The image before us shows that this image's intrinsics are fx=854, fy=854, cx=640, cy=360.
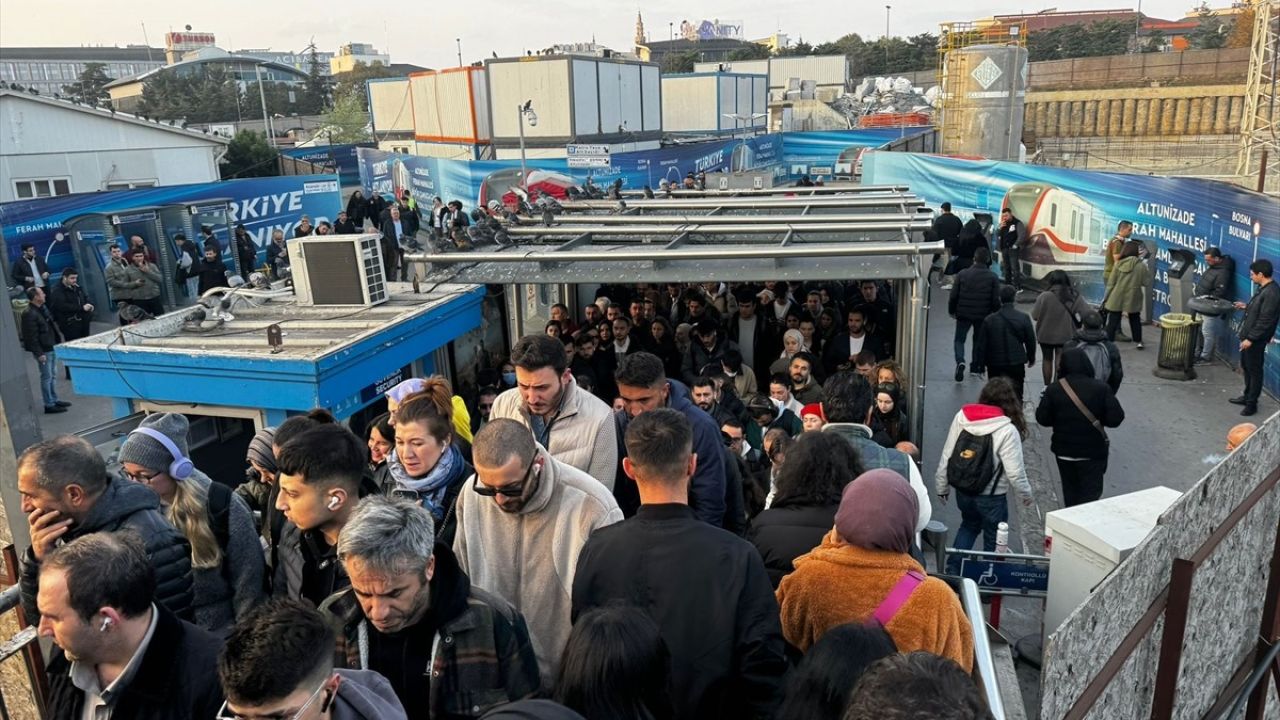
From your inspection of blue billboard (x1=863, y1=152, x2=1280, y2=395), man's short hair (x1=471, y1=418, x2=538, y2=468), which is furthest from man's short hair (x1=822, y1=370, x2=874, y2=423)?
blue billboard (x1=863, y1=152, x2=1280, y2=395)

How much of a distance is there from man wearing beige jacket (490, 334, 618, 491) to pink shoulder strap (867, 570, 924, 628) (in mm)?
1655

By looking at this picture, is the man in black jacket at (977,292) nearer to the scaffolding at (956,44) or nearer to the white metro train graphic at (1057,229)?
the white metro train graphic at (1057,229)

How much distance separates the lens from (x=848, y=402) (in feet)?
15.1

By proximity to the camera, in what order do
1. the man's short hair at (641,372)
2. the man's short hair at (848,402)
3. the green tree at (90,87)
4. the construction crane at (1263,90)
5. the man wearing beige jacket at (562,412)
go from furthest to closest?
the green tree at (90,87), the construction crane at (1263,90), the man's short hair at (848,402), the man's short hair at (641,372), the man wearing beige jacket at (562,412)

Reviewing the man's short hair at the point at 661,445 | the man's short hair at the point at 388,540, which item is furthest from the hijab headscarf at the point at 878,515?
the man's short hair at the point at 388,540

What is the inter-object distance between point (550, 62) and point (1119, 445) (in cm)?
1885

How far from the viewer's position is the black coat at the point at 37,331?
1022 centimetres

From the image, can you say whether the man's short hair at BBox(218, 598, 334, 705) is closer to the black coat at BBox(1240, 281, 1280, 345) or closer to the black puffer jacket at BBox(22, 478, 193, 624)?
the black puffer jacket at BBox(22, 478, 193, 624)

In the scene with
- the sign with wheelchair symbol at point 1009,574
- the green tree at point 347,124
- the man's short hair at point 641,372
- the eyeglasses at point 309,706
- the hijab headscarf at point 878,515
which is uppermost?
the green tree at point 347,124

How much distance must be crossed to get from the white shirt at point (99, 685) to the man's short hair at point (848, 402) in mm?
3270

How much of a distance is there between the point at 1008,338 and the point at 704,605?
6901mm

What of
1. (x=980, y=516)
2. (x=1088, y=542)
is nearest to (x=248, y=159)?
(x=980, y=516)

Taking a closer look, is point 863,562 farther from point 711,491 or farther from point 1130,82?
point 1130,82

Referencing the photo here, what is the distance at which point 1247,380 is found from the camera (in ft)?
29.9
